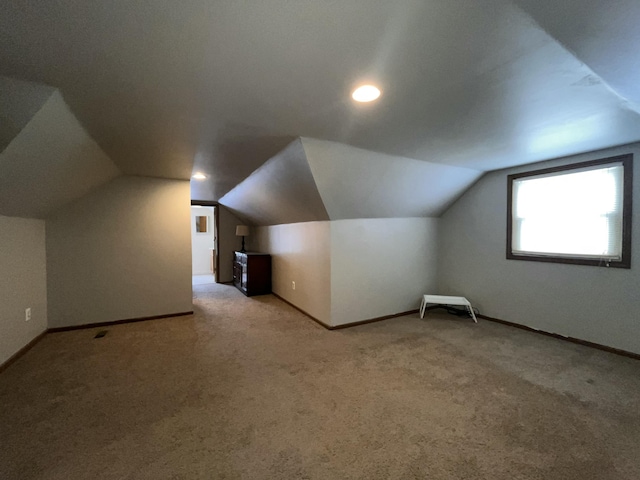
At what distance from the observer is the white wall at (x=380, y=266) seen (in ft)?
11.7

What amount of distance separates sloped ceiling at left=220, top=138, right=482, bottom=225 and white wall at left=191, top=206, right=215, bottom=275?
4.90 meters

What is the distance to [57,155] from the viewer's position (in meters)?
2.22

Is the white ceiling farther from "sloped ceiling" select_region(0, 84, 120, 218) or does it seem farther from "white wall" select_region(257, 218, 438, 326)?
"white wall" select_region(257, 218, 438, 326)

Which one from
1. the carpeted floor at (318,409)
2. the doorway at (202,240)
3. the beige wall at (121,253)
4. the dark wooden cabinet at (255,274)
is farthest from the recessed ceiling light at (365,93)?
the doorway at (202,240)

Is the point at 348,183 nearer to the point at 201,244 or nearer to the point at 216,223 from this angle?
the point at 216,223

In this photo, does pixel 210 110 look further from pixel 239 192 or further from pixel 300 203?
pixel 239 192

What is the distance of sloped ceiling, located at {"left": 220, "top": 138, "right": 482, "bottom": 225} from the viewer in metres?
2.71

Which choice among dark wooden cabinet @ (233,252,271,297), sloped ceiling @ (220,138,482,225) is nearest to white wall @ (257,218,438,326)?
sloped ceiling @ (220,138,482,225)

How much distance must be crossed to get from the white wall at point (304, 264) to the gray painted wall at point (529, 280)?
2.16m

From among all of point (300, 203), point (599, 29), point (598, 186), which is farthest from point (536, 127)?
point (300, 203)

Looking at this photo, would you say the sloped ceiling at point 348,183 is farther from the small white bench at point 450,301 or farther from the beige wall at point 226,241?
the beige wall at point 226,241

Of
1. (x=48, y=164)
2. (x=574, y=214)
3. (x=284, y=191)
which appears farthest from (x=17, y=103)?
(x=574, y=214)

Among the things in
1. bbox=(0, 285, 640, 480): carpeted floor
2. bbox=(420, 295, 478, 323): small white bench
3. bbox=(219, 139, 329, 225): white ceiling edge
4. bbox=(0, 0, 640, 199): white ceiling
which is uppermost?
bbox=(0, 0, 640, 199): white ceiling

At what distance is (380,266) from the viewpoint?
3885 mm
